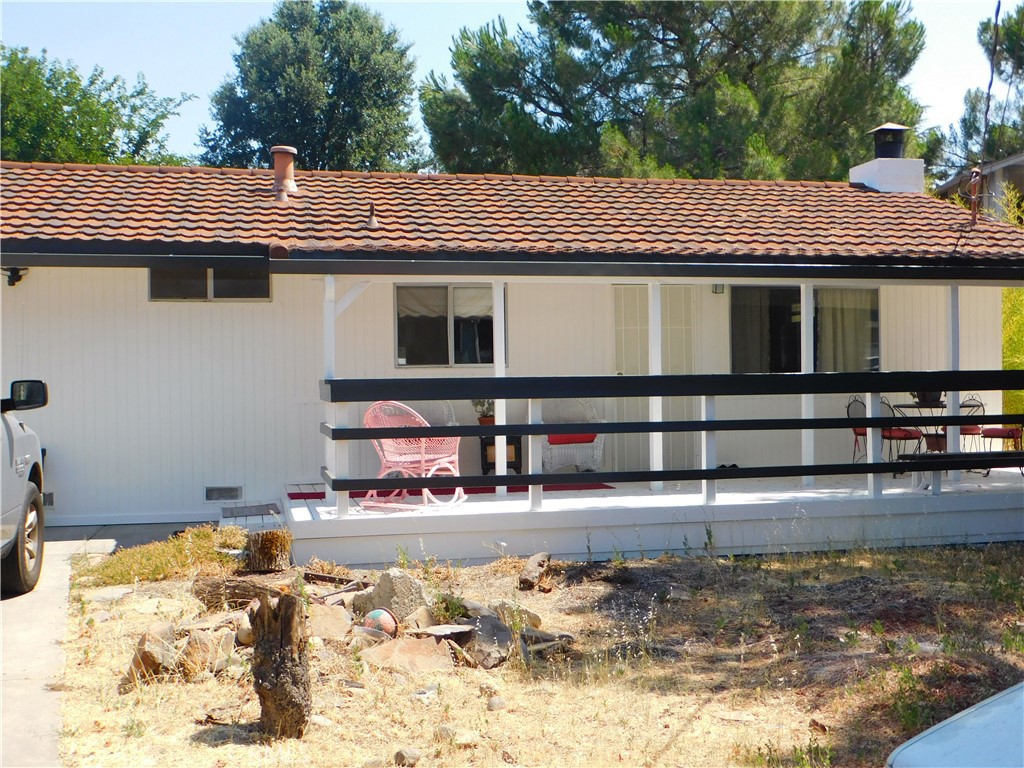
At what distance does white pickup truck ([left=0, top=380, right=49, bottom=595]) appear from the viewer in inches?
255

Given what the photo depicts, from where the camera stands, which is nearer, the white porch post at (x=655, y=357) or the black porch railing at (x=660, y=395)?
the black porch railing at (x=660, y=395)

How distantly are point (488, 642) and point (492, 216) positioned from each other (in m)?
5.79

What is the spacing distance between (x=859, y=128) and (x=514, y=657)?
19.3 meters

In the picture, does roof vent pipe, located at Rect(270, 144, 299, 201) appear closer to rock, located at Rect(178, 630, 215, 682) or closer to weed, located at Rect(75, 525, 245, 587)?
weed, located at Rect(75, 525, 245, 587)

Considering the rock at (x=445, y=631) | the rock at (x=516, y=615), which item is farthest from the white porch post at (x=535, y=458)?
the rock at (x=445, y=631)

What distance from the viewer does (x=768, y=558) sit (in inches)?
333

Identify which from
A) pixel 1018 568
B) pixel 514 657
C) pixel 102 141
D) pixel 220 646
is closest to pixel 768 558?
pixel 1018 568

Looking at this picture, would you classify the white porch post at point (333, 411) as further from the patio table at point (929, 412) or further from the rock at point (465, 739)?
the patio table at point (929, 412)

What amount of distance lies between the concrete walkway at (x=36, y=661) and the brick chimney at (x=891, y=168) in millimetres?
10396

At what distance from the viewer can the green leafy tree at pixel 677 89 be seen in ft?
71.0

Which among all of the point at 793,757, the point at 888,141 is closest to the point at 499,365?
the point at 793,757

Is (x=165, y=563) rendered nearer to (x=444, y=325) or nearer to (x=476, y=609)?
(x=476, y=609)

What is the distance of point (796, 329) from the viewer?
1184 cm

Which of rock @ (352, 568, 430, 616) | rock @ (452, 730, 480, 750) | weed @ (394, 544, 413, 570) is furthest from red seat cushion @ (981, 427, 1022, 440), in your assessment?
rock @ (452, 730, 480, 750)
